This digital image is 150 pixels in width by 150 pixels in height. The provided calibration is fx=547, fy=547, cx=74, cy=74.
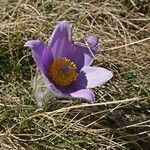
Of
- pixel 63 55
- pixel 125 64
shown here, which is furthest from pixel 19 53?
pixel 125 64

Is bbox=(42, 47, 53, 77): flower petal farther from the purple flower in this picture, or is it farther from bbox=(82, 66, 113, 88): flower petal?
bbox=(82, 66, 113, 88): flower petal

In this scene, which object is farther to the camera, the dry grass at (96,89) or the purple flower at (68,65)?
the dry grass at (96,89)

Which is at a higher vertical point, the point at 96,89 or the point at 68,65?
the point at 68,65

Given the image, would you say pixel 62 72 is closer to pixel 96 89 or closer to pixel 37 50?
pixel 37 50

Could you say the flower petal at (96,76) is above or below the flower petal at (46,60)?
below

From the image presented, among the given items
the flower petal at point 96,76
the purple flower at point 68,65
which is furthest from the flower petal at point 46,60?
the flower petal at point 96,76

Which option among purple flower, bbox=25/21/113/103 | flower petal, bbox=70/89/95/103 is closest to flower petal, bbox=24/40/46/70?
purple flower, bbox=25/21/113/103

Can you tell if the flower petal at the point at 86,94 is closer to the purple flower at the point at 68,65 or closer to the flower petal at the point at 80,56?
the purple flower at the point at 68,65

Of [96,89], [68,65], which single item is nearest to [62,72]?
[68,65]
